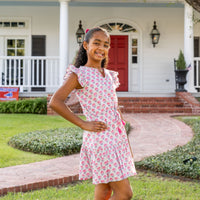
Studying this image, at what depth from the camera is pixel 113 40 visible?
11.8 m

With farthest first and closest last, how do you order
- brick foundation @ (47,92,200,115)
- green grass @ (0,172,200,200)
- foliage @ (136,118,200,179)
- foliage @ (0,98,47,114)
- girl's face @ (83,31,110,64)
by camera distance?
brick foundation @ (47,92,200,115), foliage @ (0,98,47,114), foliage @ (136,118,200,179), green grass @ (0,172,200,200), girl's face @ (83,31,110,64)

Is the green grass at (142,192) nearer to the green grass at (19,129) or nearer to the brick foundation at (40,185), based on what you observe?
the brick foundation at (40,185)

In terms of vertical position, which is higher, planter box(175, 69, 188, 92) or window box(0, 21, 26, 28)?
window box(0, 21, 26, 28)

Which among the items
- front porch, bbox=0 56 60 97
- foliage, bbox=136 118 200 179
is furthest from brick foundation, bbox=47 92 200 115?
foliage, bbox=136 118 200 179

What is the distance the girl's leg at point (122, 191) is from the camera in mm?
2002

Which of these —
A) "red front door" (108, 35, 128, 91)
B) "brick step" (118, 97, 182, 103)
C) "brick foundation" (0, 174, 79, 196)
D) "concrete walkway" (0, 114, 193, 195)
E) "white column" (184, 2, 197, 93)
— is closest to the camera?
"brick foundation" (0, 174, 79, 196)

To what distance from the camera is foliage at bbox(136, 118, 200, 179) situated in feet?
11.9

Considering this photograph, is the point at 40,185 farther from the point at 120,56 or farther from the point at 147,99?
the point at 120,56

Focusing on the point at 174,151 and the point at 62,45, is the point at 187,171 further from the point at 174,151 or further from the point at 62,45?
the point at 62,45

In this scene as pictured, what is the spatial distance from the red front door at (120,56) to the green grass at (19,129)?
451 centimetres

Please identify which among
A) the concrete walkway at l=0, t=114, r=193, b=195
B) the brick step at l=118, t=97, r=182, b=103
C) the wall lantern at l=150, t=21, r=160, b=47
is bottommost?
the concrete walkway at l=0, t=114, r=193, b=195

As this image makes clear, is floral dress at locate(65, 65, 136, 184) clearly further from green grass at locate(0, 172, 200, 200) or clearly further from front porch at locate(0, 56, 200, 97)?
front porch at locate(0, 56, 200, 97)

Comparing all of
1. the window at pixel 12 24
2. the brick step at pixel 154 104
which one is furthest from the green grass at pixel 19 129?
the window at pixel 12 24

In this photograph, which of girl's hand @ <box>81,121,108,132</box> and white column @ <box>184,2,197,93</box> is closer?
girl's hand @ <box>81,121,108,132</box>
